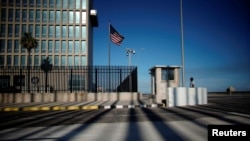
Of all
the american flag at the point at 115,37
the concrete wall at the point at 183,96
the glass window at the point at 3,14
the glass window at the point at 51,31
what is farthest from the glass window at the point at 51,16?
the concrete wall at the point at 183,96

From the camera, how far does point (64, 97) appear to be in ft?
62.3

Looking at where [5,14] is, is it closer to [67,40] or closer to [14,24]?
[14,24]

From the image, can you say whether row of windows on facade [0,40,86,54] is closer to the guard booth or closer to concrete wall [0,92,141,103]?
concrete wall [0,92,141,103]

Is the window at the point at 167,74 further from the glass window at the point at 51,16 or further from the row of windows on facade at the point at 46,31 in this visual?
the glass window at the point at 51,16

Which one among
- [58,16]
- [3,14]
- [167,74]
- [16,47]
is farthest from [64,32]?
[167,74]

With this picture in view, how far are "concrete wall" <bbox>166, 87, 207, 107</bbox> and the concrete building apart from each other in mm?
42369

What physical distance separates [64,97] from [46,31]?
4081 centimetres

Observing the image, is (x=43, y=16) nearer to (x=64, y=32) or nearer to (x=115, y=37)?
(x=64, y=32)

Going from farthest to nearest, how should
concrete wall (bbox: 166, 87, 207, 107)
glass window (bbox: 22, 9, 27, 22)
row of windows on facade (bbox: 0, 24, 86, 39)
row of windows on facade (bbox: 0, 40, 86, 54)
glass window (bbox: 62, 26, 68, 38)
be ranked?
glass window (bbox: 62, 26, 68, 38)
glass window (bbox: 22, 9, 27, 22)
row of windows on facade (bbox: 0, 24, 86, 39)
row of windows on facade (bbox: 0, 40, 86, 54)
concrete wall (bbox: 166, 87, 207, 107)

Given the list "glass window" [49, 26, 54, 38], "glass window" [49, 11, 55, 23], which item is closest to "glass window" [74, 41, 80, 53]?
"glass window" [49, 26, 54, 38]

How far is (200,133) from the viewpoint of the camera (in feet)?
18.5

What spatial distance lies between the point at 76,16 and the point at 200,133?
180 feet

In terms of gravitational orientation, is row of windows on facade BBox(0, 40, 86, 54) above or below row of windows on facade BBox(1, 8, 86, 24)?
below

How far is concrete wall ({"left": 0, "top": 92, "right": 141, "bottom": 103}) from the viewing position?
1864 centimetres
